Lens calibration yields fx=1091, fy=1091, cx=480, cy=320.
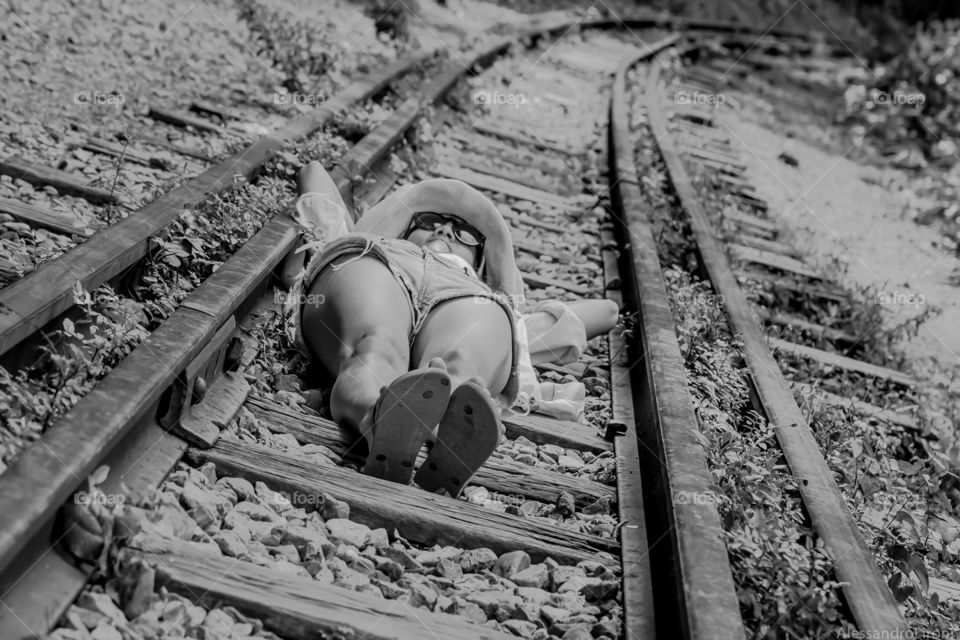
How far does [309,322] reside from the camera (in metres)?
3.20

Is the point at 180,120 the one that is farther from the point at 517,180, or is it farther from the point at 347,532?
the point at 347,532

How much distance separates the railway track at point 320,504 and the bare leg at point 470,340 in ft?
0.76

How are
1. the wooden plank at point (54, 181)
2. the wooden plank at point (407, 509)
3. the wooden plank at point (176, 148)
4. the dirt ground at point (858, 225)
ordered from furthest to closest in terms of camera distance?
1. the dirt ground at point (858, 225)
2. the wooden plank at point (176, 148)
3. the wooden plank at point (54, 181)
4. the wooden plank at point (407, 509)

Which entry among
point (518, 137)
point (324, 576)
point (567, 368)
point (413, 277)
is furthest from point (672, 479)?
point (518, 137)

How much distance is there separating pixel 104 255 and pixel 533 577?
4.98 ft

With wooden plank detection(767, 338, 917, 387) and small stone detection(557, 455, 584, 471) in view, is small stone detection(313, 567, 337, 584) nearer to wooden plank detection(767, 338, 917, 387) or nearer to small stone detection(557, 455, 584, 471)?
small stone detection(557, 455, 584, 471)

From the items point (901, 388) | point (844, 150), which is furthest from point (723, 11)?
point (901, 388)

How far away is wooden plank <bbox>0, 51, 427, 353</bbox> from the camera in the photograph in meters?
2.58

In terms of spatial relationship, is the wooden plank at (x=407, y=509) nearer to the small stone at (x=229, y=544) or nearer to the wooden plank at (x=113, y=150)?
the small stone at (x=229, y=544)

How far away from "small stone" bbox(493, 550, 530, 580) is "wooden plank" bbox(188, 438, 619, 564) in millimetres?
45

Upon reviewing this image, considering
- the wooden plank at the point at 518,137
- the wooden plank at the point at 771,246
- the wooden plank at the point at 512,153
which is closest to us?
the wooden plank at the point at 771,246

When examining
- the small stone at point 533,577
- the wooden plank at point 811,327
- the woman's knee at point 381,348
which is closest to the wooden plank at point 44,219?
the woman's knee at point 381,348

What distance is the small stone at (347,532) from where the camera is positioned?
2.43 meters

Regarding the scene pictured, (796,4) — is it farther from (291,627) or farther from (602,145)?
(291,627)
